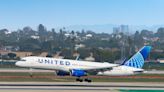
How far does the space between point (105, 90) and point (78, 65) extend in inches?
691

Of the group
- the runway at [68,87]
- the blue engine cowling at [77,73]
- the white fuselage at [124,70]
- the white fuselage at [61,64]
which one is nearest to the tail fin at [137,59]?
the white fuselage at [124,70]

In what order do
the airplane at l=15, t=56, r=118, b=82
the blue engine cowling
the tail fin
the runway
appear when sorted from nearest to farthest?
the runway, the blue engine cowling, the airplane at l=15, t=56, r=118, b=82, the tail fin

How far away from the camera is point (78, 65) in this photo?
67.2 m

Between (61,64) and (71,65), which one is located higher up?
(61,64)

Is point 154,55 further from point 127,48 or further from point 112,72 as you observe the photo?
point 112,72

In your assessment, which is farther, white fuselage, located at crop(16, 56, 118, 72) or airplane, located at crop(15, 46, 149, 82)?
white fuselage, located at crop(16, 56, 118, 72)

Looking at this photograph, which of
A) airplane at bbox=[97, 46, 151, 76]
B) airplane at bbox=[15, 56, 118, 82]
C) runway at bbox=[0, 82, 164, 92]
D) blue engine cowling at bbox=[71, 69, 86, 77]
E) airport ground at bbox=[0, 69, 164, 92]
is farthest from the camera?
airplane at bbox=[97, 46, 151, 76]

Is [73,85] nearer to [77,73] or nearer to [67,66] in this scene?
[77,73]

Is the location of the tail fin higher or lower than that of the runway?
higher

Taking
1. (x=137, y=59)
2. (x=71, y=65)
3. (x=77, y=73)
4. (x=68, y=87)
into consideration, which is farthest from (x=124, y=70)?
(x=68, y=87)

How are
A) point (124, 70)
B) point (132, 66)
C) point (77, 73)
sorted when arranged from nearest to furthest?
1. point (77, 73)
2. point (124, 70)
3. point (132, 66)

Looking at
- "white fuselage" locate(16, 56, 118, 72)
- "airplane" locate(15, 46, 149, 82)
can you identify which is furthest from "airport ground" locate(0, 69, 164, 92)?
"white fuselage" locate(16, 56, 118, 72)

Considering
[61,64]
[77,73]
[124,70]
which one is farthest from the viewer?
[124,70]

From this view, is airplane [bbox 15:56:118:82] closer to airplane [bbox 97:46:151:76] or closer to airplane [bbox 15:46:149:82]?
airplane [bbox 15:46:149:82]
